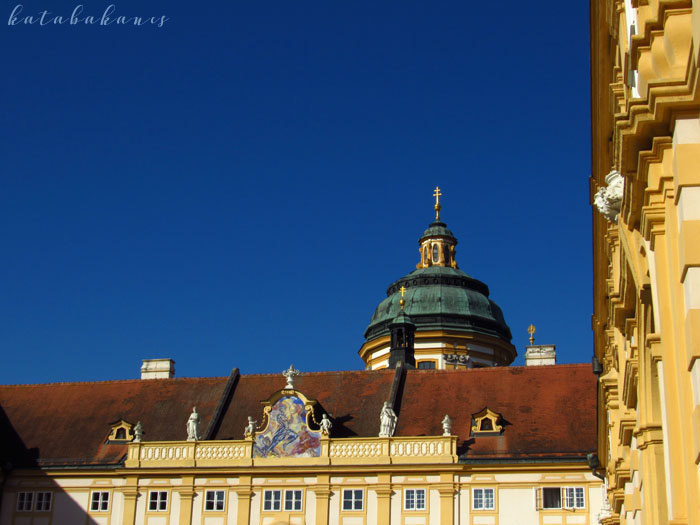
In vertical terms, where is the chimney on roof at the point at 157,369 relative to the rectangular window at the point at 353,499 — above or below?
above

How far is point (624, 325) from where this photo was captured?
53.4ft

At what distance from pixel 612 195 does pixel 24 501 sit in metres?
34.8

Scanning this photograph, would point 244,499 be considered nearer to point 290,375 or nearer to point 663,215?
point 290,375

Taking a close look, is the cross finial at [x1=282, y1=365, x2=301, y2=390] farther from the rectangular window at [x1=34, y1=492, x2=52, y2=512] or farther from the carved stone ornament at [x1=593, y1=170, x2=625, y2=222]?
the carved stone ornament at [x1=593, y1=170, x2=625, y2=222]

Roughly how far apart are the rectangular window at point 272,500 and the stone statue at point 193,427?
401cm

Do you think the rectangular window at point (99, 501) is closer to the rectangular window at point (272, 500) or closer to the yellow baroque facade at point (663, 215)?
the rectangular window at point (272, 500)

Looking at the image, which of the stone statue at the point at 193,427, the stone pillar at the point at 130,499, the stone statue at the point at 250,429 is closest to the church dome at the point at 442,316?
the stone statue at the point at 250,429

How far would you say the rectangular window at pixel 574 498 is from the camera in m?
37.6

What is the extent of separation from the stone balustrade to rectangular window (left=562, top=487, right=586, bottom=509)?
174 inches

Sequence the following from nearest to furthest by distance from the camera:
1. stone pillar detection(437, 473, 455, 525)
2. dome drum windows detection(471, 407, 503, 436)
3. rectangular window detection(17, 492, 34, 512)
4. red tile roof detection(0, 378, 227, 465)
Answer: stone pillar detection(437, 473, 455, 525)
dome drum windows detection(471, 407, 503, 436)
rectangular window detection(17, 492, 34, 512)
red tile roof detection(0, 378, 227, 465)

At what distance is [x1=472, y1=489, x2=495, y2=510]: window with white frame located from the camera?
3825 centimetres

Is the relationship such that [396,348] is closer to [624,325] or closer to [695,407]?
[624,325]

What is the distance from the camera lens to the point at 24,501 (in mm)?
41906

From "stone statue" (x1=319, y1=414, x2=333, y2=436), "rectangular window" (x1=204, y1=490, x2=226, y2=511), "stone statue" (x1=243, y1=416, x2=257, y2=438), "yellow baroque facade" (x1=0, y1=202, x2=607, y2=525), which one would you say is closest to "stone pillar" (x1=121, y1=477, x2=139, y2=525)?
"yellow baroque facade" (x1=0, y1=202, x2=607, y2=525)
